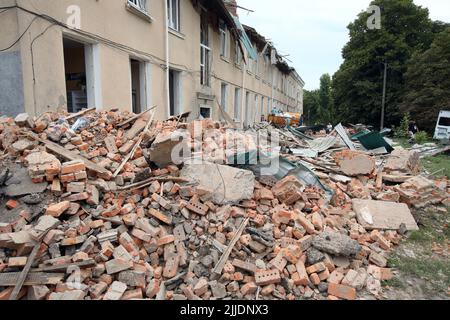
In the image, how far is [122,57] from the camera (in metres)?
7.13

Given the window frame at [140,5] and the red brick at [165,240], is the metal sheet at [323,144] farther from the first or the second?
the red brick at [165,240]

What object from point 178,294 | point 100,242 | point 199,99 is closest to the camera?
point 178,294

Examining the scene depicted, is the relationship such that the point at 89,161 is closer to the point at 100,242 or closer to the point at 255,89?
the point at 100,242

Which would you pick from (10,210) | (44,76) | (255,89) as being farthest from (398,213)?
(255,89)

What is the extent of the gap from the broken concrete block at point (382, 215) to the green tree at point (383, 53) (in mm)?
22969

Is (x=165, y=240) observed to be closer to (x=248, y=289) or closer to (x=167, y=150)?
(x=248, y=289)

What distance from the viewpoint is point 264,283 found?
3217mm

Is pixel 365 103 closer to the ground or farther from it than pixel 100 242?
farther from it

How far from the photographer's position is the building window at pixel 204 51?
1177 cm

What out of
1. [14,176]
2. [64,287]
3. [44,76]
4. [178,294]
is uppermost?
[44,76]

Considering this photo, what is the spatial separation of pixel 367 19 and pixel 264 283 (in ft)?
94.7

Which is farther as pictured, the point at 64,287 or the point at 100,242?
the point at 100,242

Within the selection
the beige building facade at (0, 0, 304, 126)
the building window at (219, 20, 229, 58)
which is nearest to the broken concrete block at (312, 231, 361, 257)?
the beige building facade at (0, 0, 304, 126)

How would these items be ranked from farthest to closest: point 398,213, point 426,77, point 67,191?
point 426,77 → point 398,213 → point 67,191
